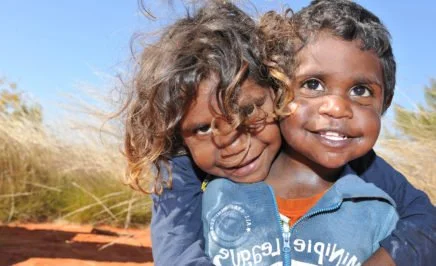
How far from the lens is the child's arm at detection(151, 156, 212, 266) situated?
2.42 metres

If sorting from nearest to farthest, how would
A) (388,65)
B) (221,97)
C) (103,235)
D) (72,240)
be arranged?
1. (221,97)
2. (388,65)
3. (72,240)
4. (103,235)

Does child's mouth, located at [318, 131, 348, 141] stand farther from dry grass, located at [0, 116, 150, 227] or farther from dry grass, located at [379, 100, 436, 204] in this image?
dry grass, located at [0, 116, 150, 227]

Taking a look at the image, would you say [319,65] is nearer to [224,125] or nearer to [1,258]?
[224,125]

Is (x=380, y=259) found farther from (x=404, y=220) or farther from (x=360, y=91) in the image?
(x=360, y=91)

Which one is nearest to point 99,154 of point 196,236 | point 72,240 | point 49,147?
point 49,147

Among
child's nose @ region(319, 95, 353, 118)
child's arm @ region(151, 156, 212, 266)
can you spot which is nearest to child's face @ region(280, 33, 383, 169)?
child's nose @ region(319, 95, 353, 118)

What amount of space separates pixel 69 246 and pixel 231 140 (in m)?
4.37

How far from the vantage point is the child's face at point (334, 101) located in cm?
238

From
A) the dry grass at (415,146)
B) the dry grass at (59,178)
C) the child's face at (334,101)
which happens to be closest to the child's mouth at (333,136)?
the child's face at (334,101)

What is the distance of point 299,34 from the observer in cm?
248

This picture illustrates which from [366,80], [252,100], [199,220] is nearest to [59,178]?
[199,220]

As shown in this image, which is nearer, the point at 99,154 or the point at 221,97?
the point at 221,97

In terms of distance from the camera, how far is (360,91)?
2.44m

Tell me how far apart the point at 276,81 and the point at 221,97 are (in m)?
0.22
